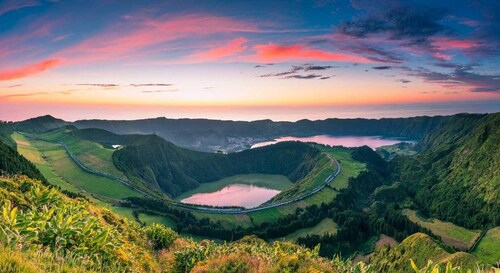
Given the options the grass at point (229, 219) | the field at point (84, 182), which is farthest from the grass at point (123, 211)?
the grass at point (229, 219)

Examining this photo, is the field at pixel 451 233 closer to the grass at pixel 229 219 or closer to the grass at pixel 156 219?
the grass at pixel 229 219

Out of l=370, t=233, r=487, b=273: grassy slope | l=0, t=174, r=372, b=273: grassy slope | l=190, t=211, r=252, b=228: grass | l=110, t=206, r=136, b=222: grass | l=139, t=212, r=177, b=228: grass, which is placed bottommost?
l=190, t=211, r=252, b=228: grass

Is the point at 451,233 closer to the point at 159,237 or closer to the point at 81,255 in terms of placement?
the point at 159,237

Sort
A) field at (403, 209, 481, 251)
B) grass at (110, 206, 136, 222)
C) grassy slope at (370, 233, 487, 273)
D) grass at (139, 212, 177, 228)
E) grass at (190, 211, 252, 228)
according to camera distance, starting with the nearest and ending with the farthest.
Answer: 1. grassy slope at (370, 233, 487, 273)
2. grass at (139, 212, 177, 228)
3. grass at (110, 206, 136, 222)
4. field at (403, 209, 481, 251)
5. grass at (190, 211, 252, 228)

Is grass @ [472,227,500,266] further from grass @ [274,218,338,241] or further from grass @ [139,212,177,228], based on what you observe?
grass @ [139,212,177,228]

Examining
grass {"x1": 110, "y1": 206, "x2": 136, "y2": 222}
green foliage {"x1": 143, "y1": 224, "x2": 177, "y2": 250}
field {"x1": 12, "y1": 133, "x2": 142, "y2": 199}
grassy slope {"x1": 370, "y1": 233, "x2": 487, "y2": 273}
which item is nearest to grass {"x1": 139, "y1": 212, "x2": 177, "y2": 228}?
grass {"x1": 110, "y1": 206, "x2": 136, "y2": 222}

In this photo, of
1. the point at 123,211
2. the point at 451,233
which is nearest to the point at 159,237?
the point at 123,211

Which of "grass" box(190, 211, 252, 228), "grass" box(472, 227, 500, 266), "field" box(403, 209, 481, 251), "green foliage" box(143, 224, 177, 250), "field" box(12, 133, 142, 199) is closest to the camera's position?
"green foliage" box(143, 224, 177, 250)
